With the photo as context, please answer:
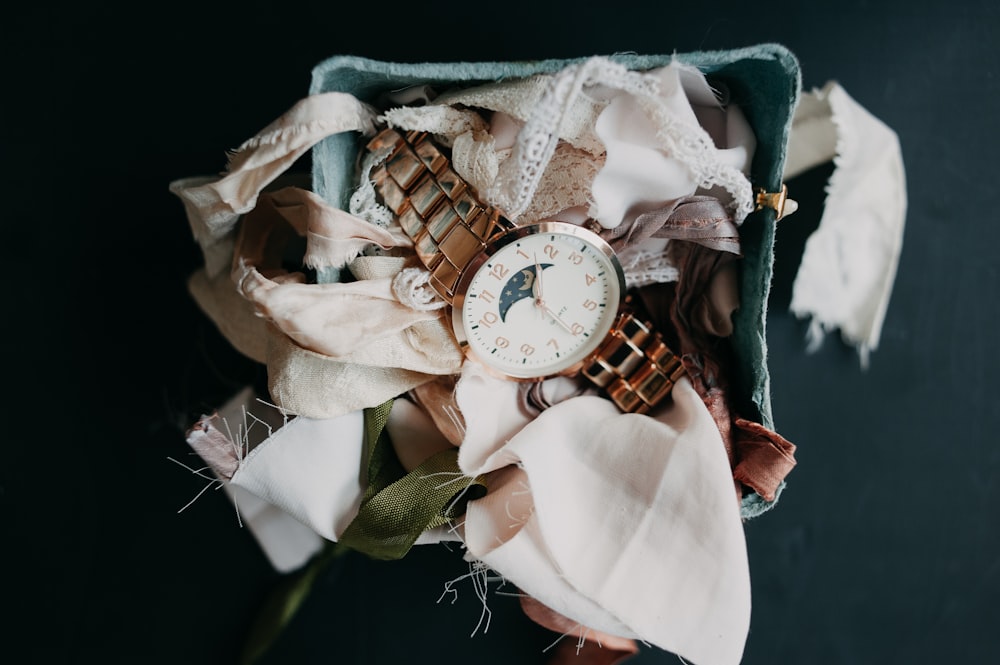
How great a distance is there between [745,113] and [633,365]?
0.21 metres

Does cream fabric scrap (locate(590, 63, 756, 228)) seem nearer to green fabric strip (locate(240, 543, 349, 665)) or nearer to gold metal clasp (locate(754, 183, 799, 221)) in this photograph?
gold metal clasp (locate(754, 183, 799, 221))

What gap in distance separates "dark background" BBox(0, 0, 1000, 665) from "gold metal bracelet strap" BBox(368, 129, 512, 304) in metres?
0.28

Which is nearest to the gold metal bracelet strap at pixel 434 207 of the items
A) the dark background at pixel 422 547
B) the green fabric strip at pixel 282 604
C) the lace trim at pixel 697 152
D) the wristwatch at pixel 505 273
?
the wristwatch at pixel 505 273

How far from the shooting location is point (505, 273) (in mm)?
501

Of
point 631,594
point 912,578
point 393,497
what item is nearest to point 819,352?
point 912,578

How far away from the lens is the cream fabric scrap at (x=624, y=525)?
49cm

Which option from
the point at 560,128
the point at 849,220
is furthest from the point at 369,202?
the point at 849,220

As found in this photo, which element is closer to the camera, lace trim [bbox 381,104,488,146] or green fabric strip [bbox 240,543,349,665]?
lace trim [bbox 381,104,488,146]

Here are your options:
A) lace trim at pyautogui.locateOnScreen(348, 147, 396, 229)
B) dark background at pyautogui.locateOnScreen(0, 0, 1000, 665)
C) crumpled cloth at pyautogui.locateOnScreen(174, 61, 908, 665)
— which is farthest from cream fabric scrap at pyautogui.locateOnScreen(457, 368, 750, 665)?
dark background at pyautogui.locateOnScreen(0, 0, 1000, 665)

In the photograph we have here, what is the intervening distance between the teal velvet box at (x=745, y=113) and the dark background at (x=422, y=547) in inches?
9.2

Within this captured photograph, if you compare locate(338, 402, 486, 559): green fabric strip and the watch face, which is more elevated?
the watch face

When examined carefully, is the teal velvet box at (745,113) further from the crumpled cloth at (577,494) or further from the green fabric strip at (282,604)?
the green fabric strip at (282,604)

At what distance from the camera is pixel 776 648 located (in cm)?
76

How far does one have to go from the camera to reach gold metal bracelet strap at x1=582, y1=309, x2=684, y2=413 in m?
0.54
